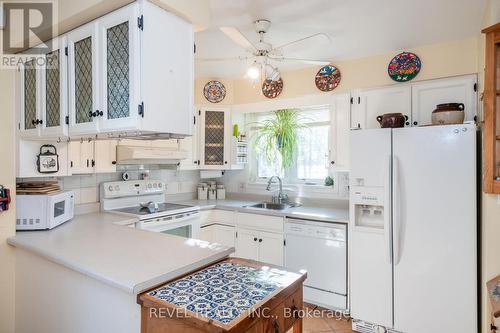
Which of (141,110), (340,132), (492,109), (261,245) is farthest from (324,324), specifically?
(141,110)

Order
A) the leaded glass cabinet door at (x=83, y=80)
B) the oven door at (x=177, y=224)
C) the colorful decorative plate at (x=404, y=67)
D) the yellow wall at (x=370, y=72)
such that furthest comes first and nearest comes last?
the oven door at (x=177, y=224)
the colorful decorative plate at (x=404, y=67)
the yellow wall at (x=370, y=72)
the leaded glass cabinet door at (x=83, y=80)

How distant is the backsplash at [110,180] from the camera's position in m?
2.98

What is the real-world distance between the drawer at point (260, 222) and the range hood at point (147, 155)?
985mm

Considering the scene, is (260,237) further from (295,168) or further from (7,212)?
(7,212)

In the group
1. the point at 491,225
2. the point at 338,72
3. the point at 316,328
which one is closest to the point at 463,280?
the point at 491,225

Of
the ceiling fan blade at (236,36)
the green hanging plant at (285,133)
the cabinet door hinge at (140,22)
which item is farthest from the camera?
the green hanging plant at (285,133)

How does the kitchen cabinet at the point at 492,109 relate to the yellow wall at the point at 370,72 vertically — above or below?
below

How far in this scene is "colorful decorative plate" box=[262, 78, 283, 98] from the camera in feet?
12.2

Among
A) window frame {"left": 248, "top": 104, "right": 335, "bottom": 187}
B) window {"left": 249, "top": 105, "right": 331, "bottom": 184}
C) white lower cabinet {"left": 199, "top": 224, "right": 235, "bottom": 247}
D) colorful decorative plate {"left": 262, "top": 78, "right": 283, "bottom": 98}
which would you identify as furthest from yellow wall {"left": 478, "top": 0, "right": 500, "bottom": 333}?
white lower cabinet {"left": 199, "top": 224, "right": 235, "bottom": 247}

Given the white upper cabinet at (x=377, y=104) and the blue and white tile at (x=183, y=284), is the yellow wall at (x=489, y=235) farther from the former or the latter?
the blue and white tile at (x=183, y=284)

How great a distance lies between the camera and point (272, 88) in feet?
12.4

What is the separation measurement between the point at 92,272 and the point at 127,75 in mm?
1021

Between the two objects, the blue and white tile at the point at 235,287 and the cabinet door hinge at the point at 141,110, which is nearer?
the blue and white tile at the point at 235,287

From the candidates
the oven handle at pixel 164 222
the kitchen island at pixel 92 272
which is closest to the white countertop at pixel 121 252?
the kitchen island at pixel 92 272
